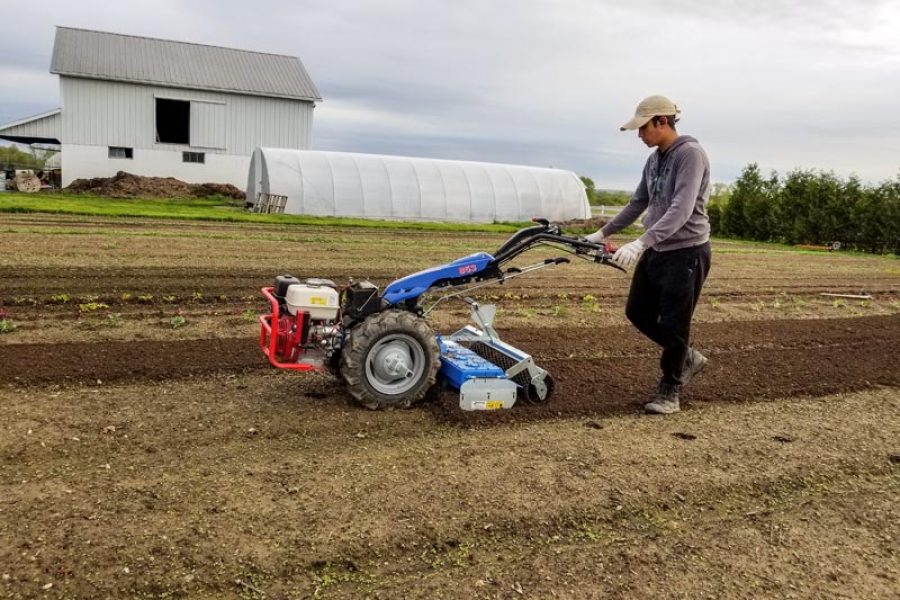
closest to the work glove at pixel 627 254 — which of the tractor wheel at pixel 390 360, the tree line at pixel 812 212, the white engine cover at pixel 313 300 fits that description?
the tractor wheel at pixel 390 360

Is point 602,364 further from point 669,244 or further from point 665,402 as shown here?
point 669,244

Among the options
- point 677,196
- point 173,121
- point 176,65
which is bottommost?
point 677,196

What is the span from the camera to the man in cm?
523

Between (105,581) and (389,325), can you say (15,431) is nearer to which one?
(105,581)

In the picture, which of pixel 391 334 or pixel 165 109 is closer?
pixel 391 334

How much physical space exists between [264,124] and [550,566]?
37.2 meters

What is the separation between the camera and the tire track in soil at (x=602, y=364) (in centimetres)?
576

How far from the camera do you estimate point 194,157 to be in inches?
1431

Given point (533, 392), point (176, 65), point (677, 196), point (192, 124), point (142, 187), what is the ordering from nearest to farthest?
point (677, 196) < point (533, 392) < point (142, 187) < point (192, 124) < point (176, 65)

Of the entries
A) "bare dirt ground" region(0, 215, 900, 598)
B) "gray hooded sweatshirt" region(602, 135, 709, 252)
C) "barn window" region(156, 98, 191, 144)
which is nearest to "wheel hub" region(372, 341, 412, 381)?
"bare dirt ground" region(0, 215, 900, 598)

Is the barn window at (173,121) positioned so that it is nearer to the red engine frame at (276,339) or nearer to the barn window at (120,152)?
the barn window at (120,152)

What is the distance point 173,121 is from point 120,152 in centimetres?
491

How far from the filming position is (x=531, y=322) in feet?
29.9

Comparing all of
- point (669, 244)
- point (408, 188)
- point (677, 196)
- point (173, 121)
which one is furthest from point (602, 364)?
point (173, 121)
